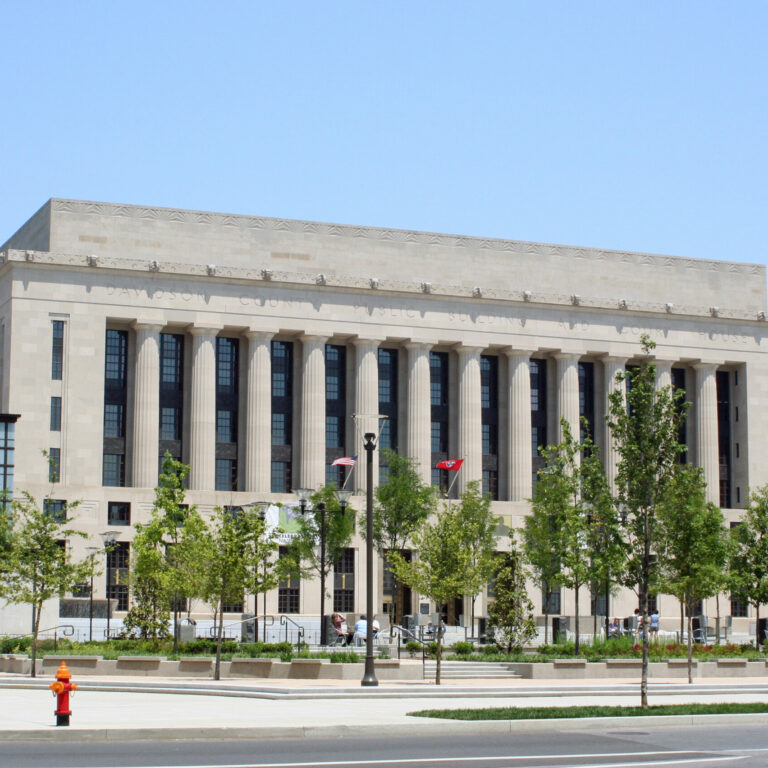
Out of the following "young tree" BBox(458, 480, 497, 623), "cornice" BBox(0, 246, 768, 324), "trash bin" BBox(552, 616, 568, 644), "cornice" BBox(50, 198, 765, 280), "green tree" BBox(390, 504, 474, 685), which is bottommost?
"trash bin" BBox(552, 616, 568, 644)

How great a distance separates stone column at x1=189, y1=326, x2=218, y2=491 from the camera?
255 feet

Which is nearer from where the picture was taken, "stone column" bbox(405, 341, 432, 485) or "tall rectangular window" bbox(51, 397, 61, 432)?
"tall rectangular window" bbox(51, 397, 61, 432)

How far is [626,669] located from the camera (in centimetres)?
4644

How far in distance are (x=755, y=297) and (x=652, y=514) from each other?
65.9 m

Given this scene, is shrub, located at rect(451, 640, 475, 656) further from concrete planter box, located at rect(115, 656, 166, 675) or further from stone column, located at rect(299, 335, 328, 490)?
stone column, located at rect(299, 335, 328, 490)

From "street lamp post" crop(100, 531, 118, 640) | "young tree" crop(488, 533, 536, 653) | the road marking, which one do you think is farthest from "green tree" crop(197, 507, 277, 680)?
the road marking

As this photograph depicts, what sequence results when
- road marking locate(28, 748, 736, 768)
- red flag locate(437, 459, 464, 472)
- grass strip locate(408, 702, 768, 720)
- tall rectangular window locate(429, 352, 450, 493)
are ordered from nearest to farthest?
road marking locate(28, 748, 736, 768), grass strip locate(408, 702, 768, 720), red flag locate(437, 459, 464, 472), tall rectangular window locate(429, 352, 450, 493)

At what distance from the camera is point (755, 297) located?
95.6 meters

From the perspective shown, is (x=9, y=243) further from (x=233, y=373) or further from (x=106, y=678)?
(x=106, y=678)

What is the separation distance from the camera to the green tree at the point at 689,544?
112 feet

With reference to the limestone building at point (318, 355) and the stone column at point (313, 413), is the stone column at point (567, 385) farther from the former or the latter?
the stone column at point (313, 413)

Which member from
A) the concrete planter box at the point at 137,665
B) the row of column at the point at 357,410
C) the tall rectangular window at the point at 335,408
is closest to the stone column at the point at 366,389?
the row of column at the point at 357,410

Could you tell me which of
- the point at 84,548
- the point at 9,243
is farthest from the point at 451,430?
the point at 9,243

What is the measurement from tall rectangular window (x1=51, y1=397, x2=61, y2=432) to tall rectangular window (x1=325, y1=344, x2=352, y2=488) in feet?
53.0
